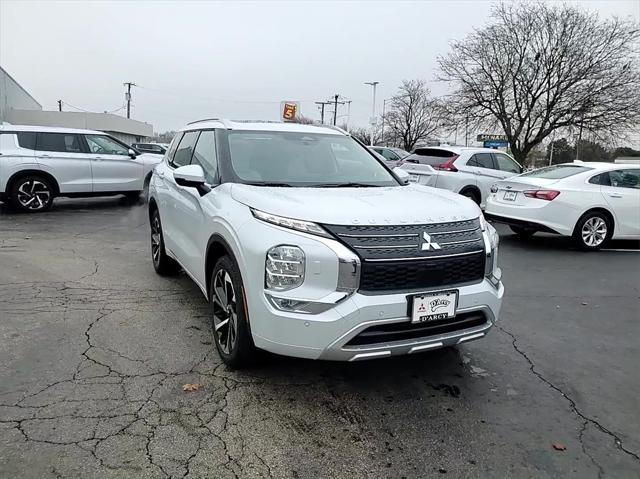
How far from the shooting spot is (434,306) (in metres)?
3.00

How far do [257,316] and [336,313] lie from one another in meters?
0.51

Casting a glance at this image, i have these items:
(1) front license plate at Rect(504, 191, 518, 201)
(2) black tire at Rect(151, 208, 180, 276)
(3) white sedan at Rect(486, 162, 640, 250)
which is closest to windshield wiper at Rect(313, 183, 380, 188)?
(2) black tire at Rect(151, 208, 180, 276)

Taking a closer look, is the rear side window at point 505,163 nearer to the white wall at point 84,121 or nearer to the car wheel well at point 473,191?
the car wheel well at point 473,191

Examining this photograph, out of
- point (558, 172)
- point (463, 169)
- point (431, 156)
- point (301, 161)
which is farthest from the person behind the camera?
point (431, 156)

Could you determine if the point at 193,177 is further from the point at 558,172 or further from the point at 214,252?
the point at 558,172

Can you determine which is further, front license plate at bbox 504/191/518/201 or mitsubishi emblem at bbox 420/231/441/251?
front license plate at bbox 504/191/518/201

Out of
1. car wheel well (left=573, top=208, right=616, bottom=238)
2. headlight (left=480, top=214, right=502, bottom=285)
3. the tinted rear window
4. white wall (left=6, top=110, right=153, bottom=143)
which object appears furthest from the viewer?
white wall (left=6, top=110, right=153, bottom=143)

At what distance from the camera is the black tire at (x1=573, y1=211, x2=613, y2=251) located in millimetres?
8352

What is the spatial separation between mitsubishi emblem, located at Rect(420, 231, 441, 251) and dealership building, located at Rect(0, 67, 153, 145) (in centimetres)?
3193

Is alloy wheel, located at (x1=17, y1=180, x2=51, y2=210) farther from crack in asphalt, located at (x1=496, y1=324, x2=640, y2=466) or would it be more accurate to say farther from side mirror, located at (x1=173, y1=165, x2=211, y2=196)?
crack in asphalt, located at (x1=496, y1=324, x2=640, y2=466)

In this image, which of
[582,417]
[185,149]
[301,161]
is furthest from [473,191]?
[582,417]

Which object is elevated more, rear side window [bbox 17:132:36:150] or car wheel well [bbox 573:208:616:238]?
rear side window [bbox 17:132:36:150]

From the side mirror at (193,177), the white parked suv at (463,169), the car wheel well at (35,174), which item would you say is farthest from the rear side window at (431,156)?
the side mirror at (193,177)

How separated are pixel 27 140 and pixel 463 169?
31.5ft
